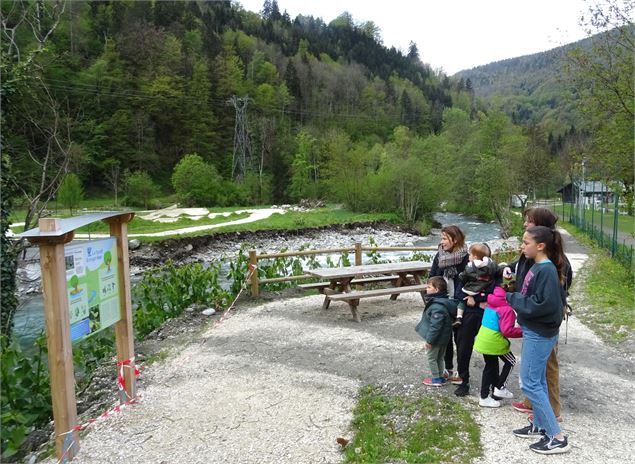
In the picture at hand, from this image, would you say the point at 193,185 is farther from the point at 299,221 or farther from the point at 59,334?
the point at 59,334

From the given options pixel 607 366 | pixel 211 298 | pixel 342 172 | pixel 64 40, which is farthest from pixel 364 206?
pixel 64 40

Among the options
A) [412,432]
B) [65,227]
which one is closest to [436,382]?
[412,432]

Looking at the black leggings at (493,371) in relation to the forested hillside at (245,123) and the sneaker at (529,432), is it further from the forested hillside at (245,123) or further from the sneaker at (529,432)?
the forested hillside at (245,123)

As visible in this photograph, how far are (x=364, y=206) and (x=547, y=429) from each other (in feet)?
136

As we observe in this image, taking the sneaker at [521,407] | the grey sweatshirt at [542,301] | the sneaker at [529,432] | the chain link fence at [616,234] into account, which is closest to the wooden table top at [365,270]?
the sneaker at [521,407]

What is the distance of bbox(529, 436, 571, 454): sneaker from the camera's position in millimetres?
3658

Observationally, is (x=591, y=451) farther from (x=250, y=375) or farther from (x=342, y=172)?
(x=342, y=172)

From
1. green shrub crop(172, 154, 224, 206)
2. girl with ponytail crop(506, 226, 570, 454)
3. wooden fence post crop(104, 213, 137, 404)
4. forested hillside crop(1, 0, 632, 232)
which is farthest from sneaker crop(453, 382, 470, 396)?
green shrub crop(172, 154, 224, 206)

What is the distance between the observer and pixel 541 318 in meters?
3.65

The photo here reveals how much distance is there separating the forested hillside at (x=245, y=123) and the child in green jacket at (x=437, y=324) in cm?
750

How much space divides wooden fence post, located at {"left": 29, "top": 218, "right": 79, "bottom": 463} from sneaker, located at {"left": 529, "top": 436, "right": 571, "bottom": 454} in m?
3.60

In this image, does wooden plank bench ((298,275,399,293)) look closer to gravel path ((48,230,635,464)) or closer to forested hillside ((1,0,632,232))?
gravel path ((48,230,635,464))

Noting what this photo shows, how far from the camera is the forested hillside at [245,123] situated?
41438 mm

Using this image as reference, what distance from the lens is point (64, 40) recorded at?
65125 mm
